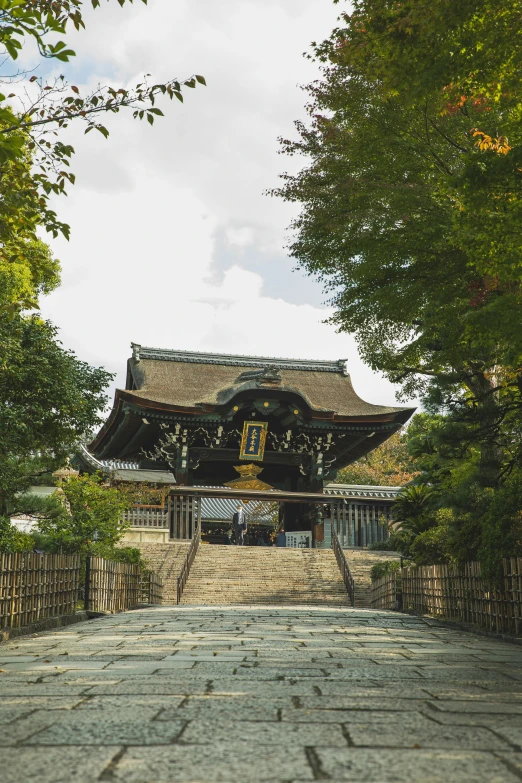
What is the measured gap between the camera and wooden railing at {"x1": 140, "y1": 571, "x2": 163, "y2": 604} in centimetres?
1909

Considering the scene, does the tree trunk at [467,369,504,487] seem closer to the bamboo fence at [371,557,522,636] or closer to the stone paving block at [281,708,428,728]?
the bamboo fence at [371,557,522,636]

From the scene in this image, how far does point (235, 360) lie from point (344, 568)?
589 inches

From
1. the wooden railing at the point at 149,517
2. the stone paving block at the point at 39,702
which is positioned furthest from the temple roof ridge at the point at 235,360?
the stone paving block at the point at 39,702

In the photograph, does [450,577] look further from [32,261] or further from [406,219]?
[32,261]

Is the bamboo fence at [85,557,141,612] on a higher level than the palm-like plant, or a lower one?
lower

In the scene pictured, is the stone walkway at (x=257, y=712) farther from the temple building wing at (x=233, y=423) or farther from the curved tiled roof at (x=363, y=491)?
the curved tiled roof at (x=363, y=491)

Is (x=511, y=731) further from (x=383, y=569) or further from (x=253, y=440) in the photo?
(x=253, y=440)

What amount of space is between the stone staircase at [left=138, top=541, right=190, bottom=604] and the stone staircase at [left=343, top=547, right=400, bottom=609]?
4.83m

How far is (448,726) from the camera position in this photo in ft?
12.5

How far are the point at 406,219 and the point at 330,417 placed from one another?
46.2ft

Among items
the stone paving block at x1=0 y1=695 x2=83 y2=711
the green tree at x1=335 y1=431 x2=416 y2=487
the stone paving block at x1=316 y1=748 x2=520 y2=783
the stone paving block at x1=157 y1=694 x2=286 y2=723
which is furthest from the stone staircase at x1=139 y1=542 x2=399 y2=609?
the green tree at x1=335 y1=431 x2=416 y2=487

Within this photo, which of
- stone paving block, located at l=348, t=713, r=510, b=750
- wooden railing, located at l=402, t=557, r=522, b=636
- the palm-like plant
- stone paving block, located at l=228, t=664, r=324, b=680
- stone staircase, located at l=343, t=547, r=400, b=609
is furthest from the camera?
stone staircase, located at l=343, t=547, r=400, b=609

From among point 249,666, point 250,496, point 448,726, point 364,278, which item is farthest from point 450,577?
point 250,496

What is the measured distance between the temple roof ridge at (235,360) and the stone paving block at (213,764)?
3007 cm
